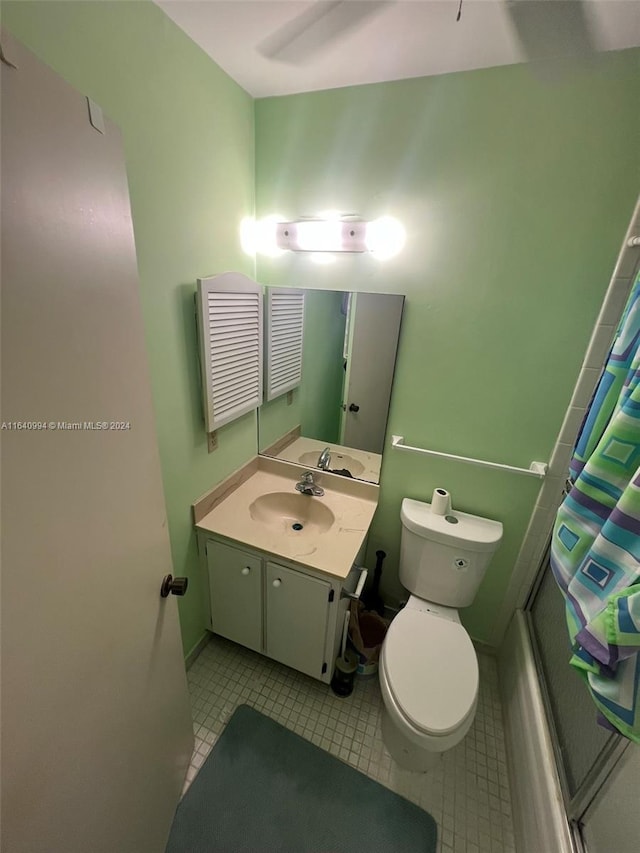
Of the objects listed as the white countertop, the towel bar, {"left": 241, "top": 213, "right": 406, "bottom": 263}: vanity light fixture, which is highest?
{"left": 241, "top": 213, "right": 406, "bottom": 263}: vanity light fixture

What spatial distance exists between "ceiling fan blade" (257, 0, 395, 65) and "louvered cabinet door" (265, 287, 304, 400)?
28.9 inches

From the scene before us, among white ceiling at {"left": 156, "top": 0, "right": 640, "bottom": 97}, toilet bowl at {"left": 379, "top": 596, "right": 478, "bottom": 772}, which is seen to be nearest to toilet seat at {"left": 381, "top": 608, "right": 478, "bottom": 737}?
toilet bowl at {"left": 379, "top": 596, "right": 478, "bottom": 772}

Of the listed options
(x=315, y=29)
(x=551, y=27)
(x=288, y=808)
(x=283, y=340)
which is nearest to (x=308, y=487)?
(x=283, y=340)

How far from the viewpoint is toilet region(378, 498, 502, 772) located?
110cm

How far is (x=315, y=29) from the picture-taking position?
965mm

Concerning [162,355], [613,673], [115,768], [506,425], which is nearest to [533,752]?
[613,673]

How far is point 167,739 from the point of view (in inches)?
41.2

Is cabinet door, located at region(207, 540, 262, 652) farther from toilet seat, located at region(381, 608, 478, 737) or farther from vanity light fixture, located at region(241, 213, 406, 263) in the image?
vanity light fixture, located at region(241, 213, 406, 263)

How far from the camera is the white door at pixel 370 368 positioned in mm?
1429

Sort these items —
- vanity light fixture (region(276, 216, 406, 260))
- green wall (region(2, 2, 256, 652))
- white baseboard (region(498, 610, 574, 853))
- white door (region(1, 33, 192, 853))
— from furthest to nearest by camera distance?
vanity light fixture (region(276, 216, 406, 260)), white baseboard (region(498, 610, 574, 853)), green wall (region(2, 2, 256, 652)), white door (region(1, 33, 192, 853))

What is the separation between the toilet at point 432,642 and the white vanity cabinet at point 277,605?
0.27 m

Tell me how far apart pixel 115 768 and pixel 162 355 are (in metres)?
1.11

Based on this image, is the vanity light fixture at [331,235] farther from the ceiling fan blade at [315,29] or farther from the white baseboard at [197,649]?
the white baseboard at [197,649]

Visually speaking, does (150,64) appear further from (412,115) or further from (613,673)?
(613,673)
